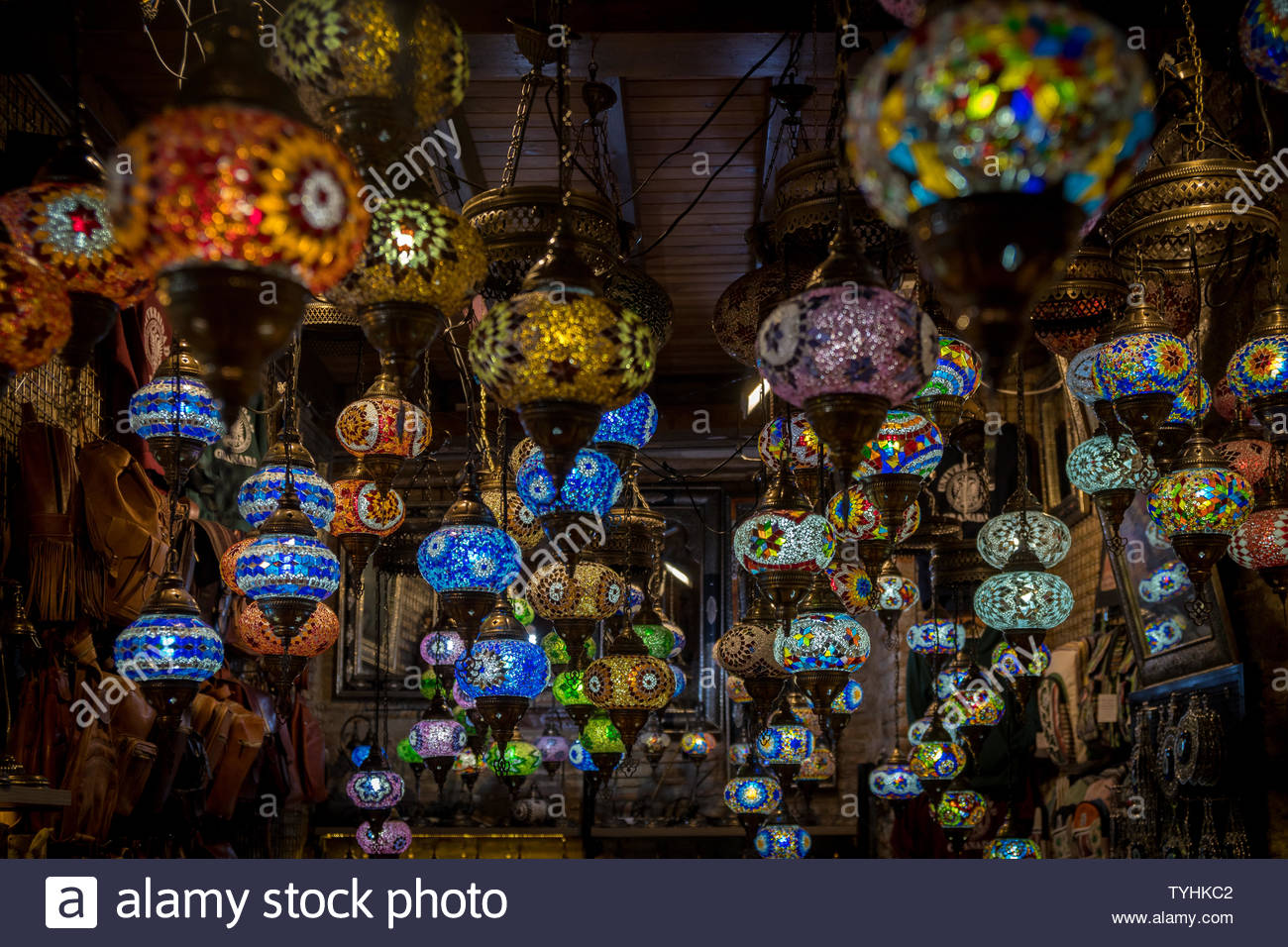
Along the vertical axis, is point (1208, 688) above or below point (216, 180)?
below

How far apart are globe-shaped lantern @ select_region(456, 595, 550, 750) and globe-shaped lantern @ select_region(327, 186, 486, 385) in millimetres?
2153

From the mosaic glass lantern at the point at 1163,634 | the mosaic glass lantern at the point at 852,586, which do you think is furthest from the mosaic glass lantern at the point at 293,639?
the mosaic glass lantern at the point at 1163,634

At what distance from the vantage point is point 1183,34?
329cm

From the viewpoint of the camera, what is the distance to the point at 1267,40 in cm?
195

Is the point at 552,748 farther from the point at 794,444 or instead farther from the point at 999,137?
the point at 999,137

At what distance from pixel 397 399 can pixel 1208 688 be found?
320cm

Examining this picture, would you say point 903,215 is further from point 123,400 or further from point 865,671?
point 865,671

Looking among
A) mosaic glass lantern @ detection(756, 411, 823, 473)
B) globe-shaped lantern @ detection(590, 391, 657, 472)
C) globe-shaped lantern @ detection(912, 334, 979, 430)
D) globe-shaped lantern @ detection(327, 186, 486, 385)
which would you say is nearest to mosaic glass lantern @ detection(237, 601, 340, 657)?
globe-shaped lantern @ detection(590, 391, 657, 472)

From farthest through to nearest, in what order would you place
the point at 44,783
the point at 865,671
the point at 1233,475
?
1. the point at 865,671
2. the point at 44,783
3. the point at 1233,475

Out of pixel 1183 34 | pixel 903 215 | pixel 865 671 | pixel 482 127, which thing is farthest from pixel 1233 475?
pixel 865 671

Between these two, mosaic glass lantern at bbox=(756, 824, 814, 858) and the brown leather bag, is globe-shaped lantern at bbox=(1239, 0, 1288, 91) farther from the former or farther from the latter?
mosaic glass lantern at bbox=(756, 824, 814, 858)

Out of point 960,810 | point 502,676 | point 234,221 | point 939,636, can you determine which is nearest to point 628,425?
point 502,676

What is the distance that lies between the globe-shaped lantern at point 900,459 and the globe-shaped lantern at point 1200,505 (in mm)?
752

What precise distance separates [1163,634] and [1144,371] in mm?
2417
